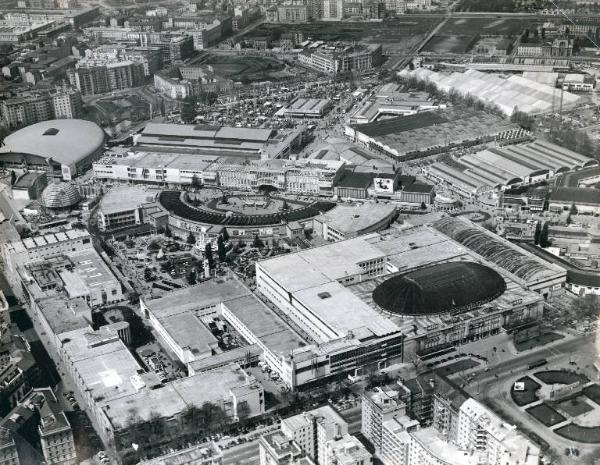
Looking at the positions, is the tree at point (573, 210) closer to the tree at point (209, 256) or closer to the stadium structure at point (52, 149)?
the tree at point (209, 256)

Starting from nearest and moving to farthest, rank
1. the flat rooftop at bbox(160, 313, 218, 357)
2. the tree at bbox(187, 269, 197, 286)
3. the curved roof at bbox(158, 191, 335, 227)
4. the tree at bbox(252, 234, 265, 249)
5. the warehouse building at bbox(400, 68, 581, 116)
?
the flat rooftop at bbox(160, 313, 218, 357) → the tree at bbox(187, 269, 197, 286) → the tree at bbox(252, 234, 265, 249) → the curved roof at bbox(158, 191, 335, 227) → the warehouse building at bbox(400, 68, 581, 116)

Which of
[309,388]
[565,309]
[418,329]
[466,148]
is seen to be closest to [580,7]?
[466,148]

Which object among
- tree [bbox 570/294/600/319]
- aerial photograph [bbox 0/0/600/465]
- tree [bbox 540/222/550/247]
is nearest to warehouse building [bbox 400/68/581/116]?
aerial photograph [bbox 0/0/600/465]

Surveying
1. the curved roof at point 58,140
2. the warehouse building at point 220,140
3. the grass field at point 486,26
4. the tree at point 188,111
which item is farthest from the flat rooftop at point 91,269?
the grass field at point 486,26

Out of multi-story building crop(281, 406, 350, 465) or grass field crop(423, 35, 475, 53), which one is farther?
grass field crop(423, 35, 475, 53)

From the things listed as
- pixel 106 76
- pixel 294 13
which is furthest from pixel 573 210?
pixel 294 13

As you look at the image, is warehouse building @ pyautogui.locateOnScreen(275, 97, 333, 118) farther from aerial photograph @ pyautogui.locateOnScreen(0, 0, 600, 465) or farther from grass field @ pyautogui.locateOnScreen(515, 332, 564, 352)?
grass field @ pyautogui.locateOnScreen(515, 332, 564, 352)

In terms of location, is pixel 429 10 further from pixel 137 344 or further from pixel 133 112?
pixel 137 344
